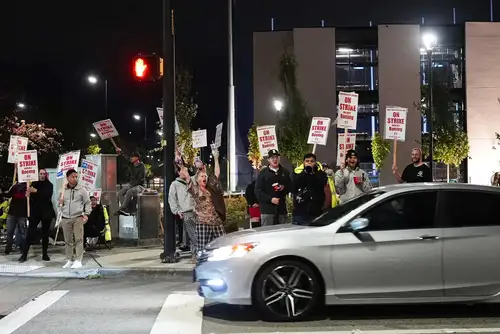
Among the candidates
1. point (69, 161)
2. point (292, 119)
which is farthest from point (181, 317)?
point (292, 119)

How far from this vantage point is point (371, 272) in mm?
6465

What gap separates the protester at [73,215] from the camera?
10.6 meters

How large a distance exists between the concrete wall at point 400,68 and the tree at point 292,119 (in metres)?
5.63

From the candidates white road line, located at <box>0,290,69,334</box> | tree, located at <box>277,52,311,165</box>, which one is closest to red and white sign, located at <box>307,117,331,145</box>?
white road line, located at <box>0,290,69,334</box>

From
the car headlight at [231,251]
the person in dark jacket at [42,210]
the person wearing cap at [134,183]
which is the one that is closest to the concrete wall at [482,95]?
the person wearing cap at [134,183]

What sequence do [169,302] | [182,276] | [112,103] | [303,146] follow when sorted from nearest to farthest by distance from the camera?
[169,302], [182,276], [303,146], [112,103]

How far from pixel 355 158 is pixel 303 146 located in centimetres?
2507

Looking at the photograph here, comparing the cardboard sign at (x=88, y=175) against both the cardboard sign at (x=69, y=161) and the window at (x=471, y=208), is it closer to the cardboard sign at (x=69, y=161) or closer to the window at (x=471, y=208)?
the cardboard sign at (x=69, y=161)

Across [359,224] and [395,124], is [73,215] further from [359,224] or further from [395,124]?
[395,124]

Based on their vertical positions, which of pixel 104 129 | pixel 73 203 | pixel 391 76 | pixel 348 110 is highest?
pixel 391 76

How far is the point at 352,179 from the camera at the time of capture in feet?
34.2

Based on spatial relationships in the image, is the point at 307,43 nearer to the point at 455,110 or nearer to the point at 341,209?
the point at 455,110

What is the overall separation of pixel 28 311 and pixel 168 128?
4.44m

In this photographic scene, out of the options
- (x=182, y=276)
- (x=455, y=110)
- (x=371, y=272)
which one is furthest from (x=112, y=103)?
(x=371, y=272)
